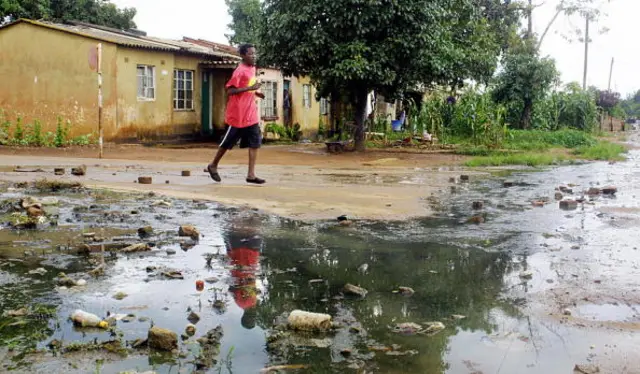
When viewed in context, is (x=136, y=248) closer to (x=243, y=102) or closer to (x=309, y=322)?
(x=309, y=322)

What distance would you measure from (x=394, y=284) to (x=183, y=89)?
19.5 m

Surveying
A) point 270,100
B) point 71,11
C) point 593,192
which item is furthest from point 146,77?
point 593,192

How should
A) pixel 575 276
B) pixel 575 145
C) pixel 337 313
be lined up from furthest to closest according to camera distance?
pixel 575 145
pixel 575 276
pixel 337 313

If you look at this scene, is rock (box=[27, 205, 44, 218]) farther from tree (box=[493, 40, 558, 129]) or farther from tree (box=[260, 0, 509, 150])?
tree (box=[493, 40, 558, 129])

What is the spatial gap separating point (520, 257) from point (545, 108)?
26.7 m

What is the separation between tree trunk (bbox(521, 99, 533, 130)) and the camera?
1106 inches

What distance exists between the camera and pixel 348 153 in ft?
60.1

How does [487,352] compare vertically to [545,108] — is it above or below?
below

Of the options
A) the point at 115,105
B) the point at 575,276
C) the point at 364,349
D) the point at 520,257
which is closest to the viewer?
the point at 364,349

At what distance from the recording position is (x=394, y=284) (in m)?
4.40

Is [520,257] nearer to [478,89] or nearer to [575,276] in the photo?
[575,276]

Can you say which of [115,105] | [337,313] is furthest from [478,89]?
[337,313]

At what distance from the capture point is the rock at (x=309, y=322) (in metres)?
3.48

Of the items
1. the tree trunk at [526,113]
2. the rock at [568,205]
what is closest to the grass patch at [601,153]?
the tree trunk at [526,113]
